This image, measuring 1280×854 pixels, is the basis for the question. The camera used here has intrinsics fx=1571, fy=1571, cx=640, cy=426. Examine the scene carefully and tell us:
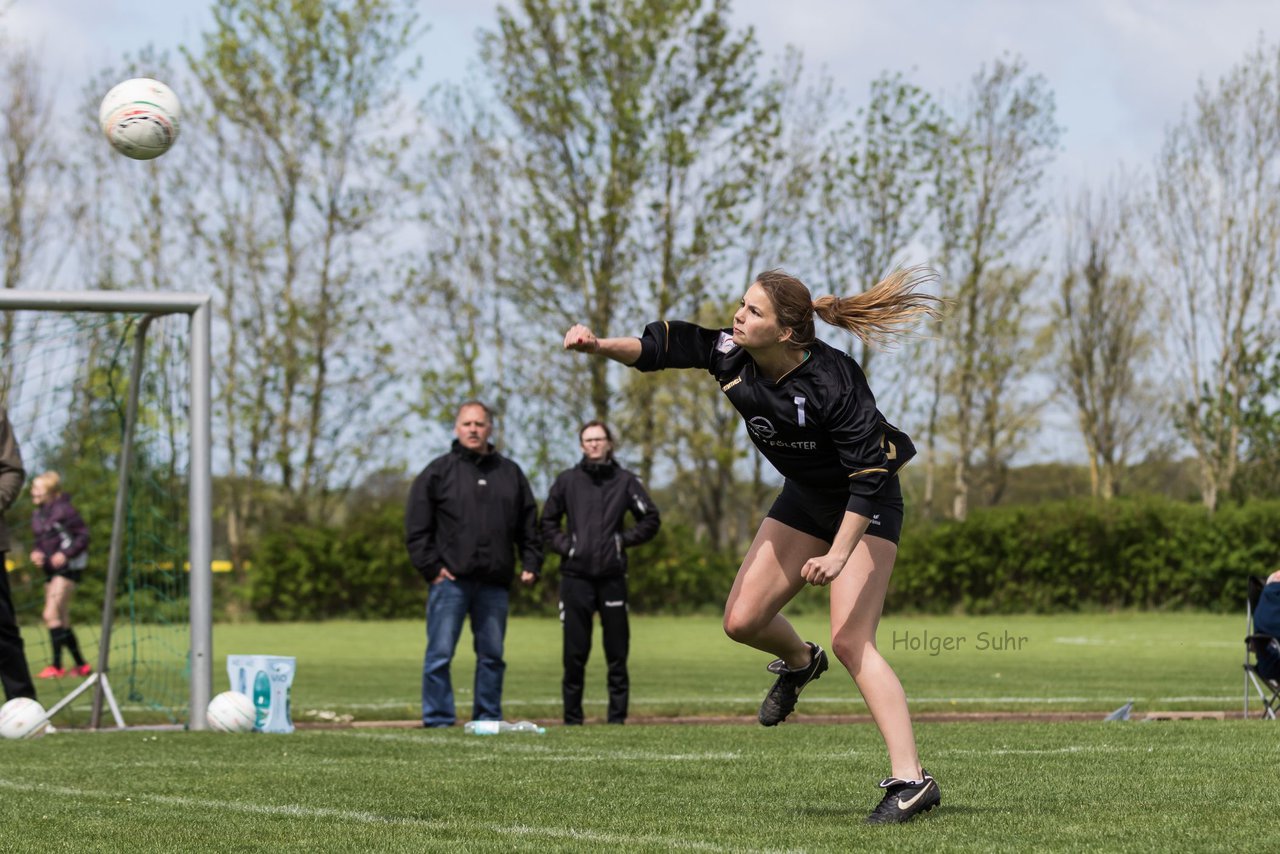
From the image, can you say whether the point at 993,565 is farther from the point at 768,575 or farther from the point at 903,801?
the point at 903,801

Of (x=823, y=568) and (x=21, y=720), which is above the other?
(x=823, y=568)

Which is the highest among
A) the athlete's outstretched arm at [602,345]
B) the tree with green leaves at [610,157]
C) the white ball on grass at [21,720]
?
the tree with green leaves at [610,157]

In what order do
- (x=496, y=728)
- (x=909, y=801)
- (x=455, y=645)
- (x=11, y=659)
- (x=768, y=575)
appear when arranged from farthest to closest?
(x=455, y=645) < (x=11, y=659) < (x=496, y=728) < (x=768, y=575) < (x=909, y=801)

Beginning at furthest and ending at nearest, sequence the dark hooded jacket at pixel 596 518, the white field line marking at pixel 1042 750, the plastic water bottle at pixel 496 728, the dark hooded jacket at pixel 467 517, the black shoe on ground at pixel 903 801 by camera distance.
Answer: the dark hooded jacket at pixel 596 518
the dark hooded jacket at pixel 467 517
the plastic water bottle at pixel 496 728
the white field line marking at pixel 1042 750
the black shoe on ground at pixel 903 801

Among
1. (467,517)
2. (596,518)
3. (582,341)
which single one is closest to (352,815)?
(582,341)

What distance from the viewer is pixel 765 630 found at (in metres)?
6.20

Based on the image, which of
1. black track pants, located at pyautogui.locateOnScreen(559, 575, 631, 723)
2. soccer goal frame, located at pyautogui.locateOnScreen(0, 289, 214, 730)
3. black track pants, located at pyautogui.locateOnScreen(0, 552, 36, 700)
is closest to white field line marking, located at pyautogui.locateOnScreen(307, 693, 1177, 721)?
black track pants, located at pyautogui.locateOnScreen(559, 575, 631, 723)

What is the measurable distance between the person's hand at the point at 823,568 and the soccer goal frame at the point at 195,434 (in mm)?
6538

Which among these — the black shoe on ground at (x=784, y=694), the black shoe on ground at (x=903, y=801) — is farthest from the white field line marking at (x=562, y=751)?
the black shoe on ground at (x=903, y=801)

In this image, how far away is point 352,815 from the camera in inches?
237

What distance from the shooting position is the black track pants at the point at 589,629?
11461 mm

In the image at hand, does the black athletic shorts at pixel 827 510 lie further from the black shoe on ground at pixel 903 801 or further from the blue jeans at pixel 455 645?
the blue jeans at pixel 455 645

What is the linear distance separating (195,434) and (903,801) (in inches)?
274

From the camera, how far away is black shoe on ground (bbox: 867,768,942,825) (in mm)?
5477
